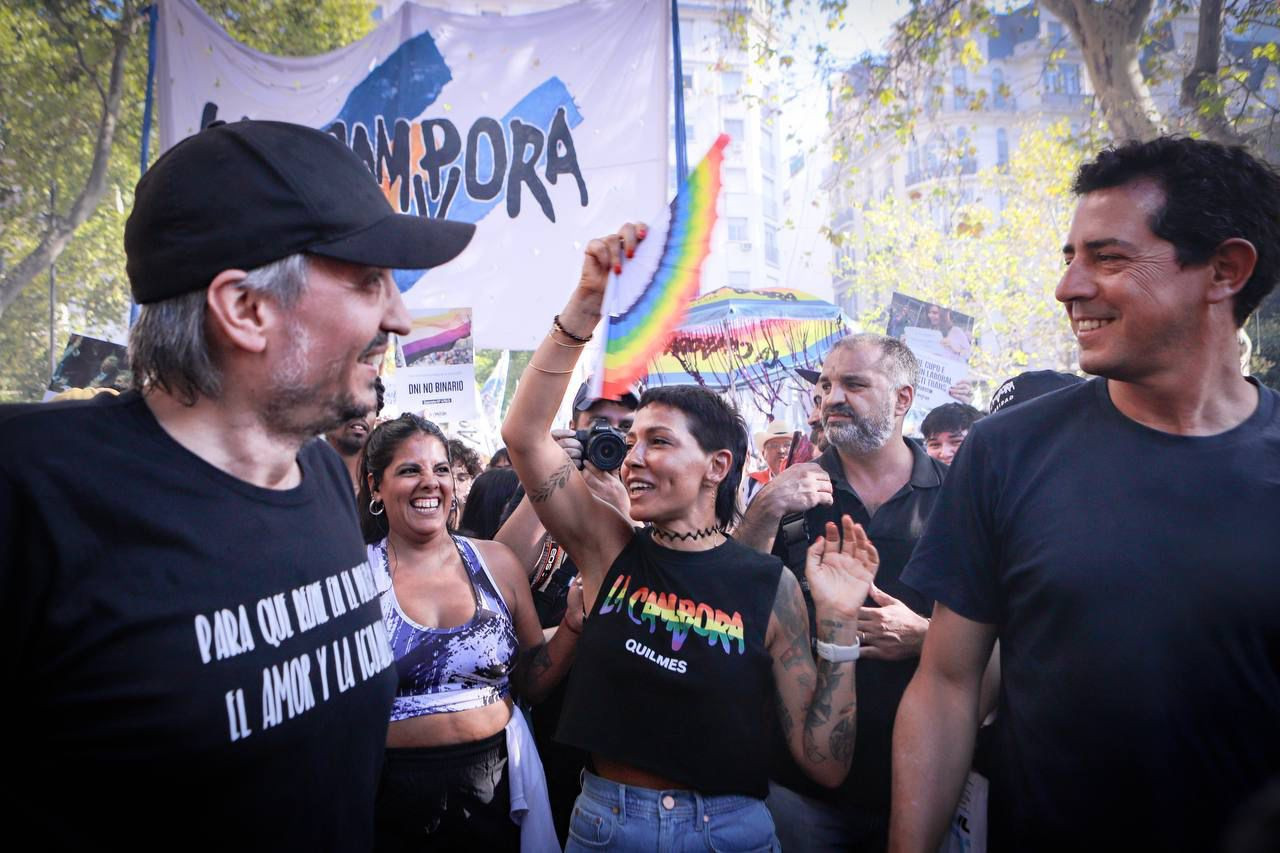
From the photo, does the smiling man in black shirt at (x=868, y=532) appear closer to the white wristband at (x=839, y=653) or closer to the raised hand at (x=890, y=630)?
the raised hand at (x=890, y=630)

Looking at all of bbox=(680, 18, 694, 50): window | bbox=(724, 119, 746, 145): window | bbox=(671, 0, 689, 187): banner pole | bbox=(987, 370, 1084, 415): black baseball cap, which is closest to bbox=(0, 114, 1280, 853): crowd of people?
bbox=(987, 370, 1084, 415): black baseball cap

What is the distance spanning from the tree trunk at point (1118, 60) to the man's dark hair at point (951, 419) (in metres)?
2.71

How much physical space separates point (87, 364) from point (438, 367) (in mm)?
2293

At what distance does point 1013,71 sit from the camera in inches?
2117

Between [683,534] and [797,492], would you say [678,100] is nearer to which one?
[797,492]

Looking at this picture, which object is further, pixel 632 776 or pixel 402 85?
pixel 402 85

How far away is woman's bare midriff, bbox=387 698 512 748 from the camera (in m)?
2.80

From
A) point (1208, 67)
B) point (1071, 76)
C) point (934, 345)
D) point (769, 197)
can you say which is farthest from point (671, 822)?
point (769, 197)

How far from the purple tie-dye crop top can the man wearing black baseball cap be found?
1.07 metres

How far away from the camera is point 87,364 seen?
5.68 metres

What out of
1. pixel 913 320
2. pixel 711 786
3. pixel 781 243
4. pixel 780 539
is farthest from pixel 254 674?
pixel 781 243

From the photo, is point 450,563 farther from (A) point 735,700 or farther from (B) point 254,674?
(B) point 254,674

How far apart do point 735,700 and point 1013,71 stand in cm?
5983

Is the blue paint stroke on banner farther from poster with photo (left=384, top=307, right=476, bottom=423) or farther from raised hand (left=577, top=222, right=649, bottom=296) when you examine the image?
raised hand (left=577, top=222, right=649, bottom=296)
